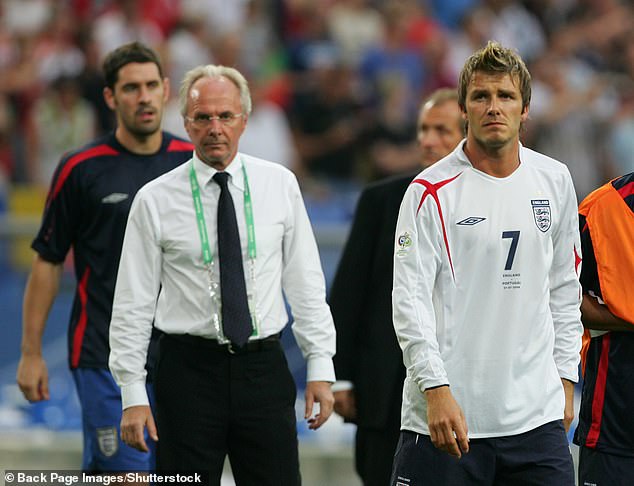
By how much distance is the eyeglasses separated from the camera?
504 cm

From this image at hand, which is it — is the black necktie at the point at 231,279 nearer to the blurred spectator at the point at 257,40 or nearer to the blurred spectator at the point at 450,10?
the blurred spectator at the point at 257,40

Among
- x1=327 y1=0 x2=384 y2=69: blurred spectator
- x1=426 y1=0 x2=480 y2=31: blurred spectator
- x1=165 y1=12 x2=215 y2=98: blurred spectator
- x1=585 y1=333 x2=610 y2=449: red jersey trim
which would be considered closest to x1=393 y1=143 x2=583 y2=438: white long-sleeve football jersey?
x1=585 y1=333 x2=610 y2=449: red jersey trim

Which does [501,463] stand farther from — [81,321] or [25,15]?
[25,15]

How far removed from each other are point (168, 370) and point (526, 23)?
28.4 ft

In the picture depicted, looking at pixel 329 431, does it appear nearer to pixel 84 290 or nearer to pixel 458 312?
Result: pixel 84 290

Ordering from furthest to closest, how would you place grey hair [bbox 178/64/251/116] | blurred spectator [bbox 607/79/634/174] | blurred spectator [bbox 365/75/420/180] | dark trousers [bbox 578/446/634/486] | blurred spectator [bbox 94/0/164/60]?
blurred spectator [bbox 94/0/164/60], blurred spectator [bbox 365/75/420/180], blurred spectator [bbox 607/79/634/174], grey hair [bbox 178/64/251/116], dark trousers [bbox 578/446/634/486]

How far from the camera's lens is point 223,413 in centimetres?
495

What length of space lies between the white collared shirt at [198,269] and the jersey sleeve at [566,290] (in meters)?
1.02

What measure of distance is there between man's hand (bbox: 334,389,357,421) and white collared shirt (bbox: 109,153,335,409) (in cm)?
78

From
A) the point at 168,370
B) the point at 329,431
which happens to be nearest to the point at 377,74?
the point at 329,431

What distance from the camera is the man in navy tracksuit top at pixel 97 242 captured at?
605 cm

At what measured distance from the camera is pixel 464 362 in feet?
14.1

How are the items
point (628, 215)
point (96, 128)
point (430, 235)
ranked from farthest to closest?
point (96, 128) < point (628, 215) < point (430, 235)

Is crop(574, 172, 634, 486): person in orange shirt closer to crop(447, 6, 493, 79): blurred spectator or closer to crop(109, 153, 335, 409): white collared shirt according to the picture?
crop(109, 153, 335, 409): white collared shirt
